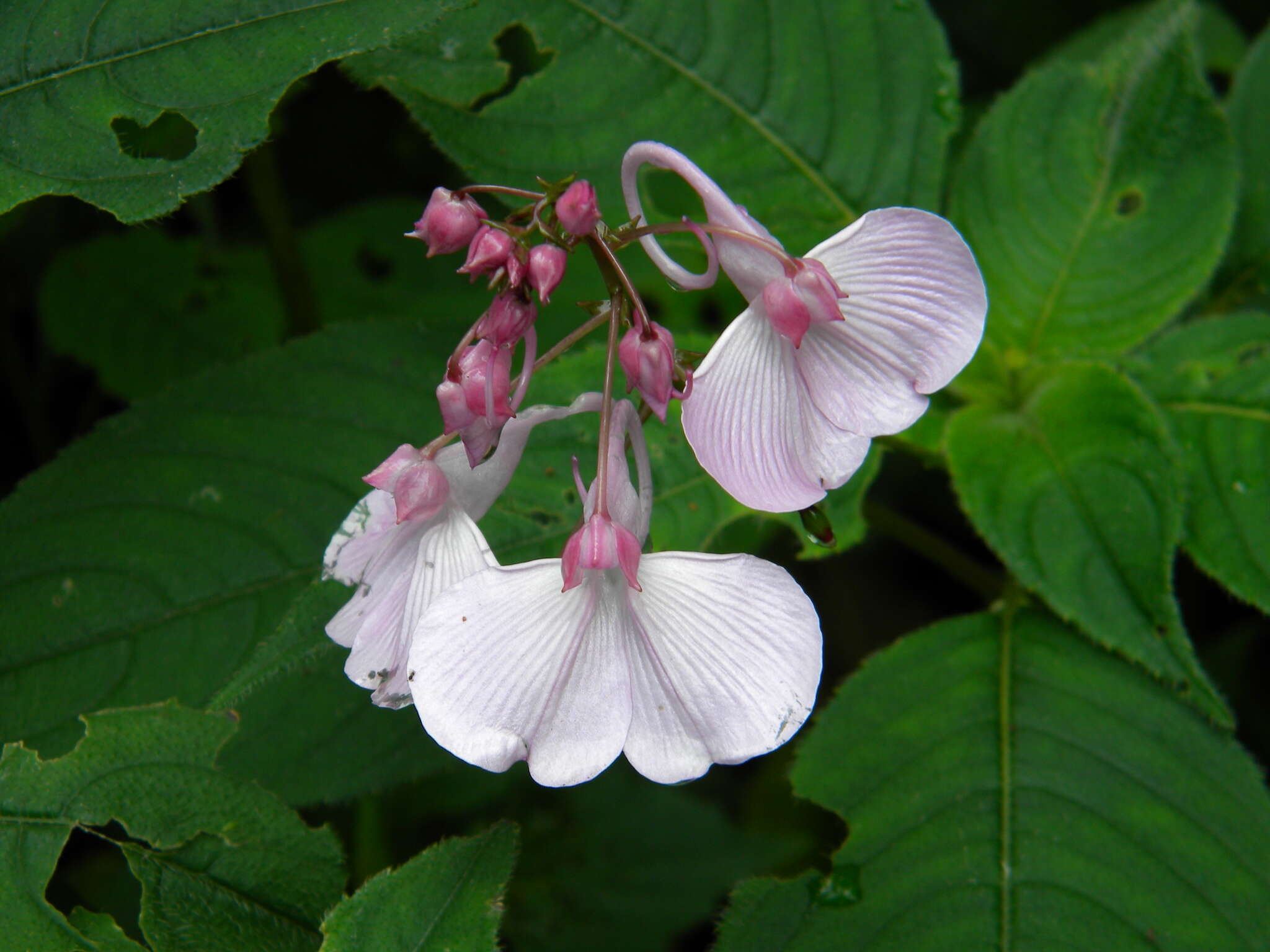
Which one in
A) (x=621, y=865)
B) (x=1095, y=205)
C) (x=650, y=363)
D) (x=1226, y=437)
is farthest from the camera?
(x=621, y=865)

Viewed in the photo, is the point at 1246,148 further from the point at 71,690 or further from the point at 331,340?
the point at 71,690

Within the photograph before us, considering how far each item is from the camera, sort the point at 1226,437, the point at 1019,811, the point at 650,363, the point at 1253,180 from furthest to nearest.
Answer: the point at 1253,180 < the point at 1226,437 < the point at 1019,811 < the point at 650,363

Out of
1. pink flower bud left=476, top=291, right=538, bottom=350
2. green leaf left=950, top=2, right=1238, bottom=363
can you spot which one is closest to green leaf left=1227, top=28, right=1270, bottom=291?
green leaf left=950, top=2, right=1238, bottom=363

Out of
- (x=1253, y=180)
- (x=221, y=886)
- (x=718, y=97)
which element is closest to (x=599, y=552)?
(x=221, y=886)

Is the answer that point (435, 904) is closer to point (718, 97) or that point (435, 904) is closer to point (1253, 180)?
point (718, 97)

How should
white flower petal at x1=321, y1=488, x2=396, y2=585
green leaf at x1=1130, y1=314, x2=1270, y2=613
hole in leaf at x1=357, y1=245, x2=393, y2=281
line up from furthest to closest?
hole in leaf at x1=357, y1=245, x2=393, y2=281
green leaf at x1=1130, y1=314, x2=1270, y2=613
white flower petal at x1=321, y1=488, x2=396, y2=585

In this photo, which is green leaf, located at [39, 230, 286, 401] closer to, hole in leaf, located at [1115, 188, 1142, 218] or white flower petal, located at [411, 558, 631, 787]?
white flower petal, located at [411, 558, 631, 787]
